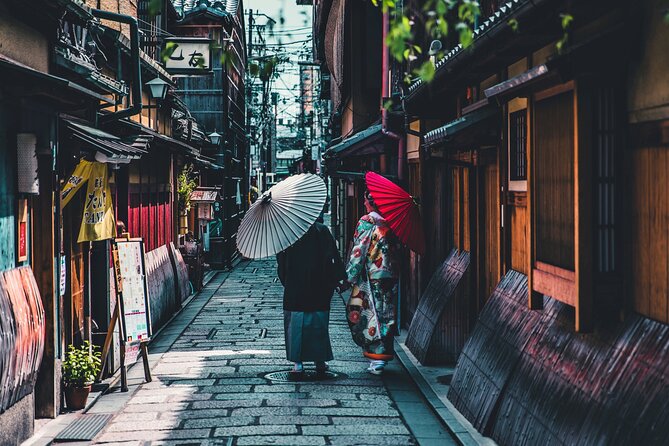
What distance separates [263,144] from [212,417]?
64.1 meters

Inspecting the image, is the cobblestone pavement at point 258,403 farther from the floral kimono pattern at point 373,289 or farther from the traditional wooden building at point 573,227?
the traditional wooden building at point 573,227

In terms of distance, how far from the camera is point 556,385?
8586 millimetres

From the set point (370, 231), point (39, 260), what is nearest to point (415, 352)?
point (370, 231)

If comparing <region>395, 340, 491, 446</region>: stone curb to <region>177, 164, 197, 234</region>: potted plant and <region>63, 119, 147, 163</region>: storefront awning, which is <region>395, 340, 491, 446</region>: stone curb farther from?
<region>177, 164, 197, 234</region>: potted plant

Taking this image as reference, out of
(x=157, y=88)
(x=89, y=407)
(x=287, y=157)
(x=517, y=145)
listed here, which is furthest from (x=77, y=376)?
(x=287, y=157)

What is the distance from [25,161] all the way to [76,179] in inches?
95.5

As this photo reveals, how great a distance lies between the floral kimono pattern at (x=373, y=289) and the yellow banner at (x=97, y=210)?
3.86m

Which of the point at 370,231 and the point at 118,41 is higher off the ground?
the point at 118,41

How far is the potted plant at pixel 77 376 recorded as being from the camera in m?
12.3

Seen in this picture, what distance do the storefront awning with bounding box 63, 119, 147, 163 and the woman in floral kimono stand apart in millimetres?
4075

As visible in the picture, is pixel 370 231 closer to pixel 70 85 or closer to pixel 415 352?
pixel 415 352

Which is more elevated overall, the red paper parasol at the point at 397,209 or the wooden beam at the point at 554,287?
the red paper parasol at the point at 397,209

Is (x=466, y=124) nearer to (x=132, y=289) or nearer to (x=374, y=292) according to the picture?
(x=374, y=292)

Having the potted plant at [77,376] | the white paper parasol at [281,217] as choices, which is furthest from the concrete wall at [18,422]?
the white paper parasol at [281,217]
